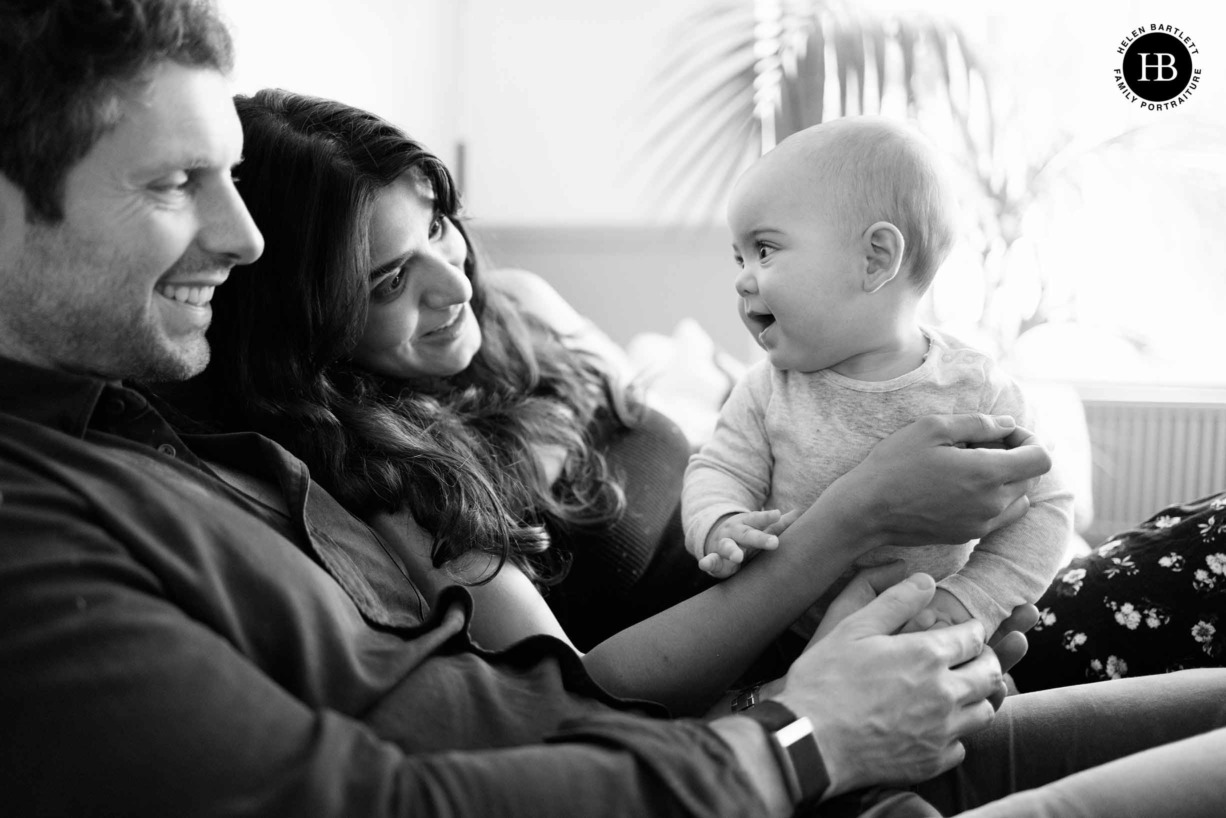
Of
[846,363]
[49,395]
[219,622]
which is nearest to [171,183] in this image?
[49,395]

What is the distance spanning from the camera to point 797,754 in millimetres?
944

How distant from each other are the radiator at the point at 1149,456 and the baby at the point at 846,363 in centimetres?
256

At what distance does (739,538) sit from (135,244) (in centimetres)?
68

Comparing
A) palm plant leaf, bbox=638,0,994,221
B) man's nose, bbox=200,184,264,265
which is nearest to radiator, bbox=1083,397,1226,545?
palm plant leaf, bbox=638,0,994,221

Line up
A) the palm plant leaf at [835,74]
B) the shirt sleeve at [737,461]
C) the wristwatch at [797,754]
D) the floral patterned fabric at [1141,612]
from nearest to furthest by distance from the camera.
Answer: the wristwatch at [797,754]
the shirt sleeve at [737,461]
the floral patterned fabric at [1141,612]
the palm plant leaf at [835,74]

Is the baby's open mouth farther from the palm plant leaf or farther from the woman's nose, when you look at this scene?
the palm plant leaf

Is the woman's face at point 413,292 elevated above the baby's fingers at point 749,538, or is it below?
above

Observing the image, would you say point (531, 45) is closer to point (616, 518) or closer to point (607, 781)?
point (616, 518)

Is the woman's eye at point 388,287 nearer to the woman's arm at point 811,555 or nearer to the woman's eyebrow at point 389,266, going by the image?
the woman's eyebrow at point 389,266

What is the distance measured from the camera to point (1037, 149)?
3453 millimetres

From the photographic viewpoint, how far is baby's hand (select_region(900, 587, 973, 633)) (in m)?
1.16

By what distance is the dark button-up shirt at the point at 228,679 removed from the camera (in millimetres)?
Answer: 756

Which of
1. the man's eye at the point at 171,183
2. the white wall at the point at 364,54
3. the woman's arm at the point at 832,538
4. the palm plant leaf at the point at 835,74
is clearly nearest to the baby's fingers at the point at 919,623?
the woman's arm at the point at 832,538

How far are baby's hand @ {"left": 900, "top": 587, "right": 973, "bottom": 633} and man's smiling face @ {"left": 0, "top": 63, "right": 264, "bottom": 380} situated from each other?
2.60 ft
